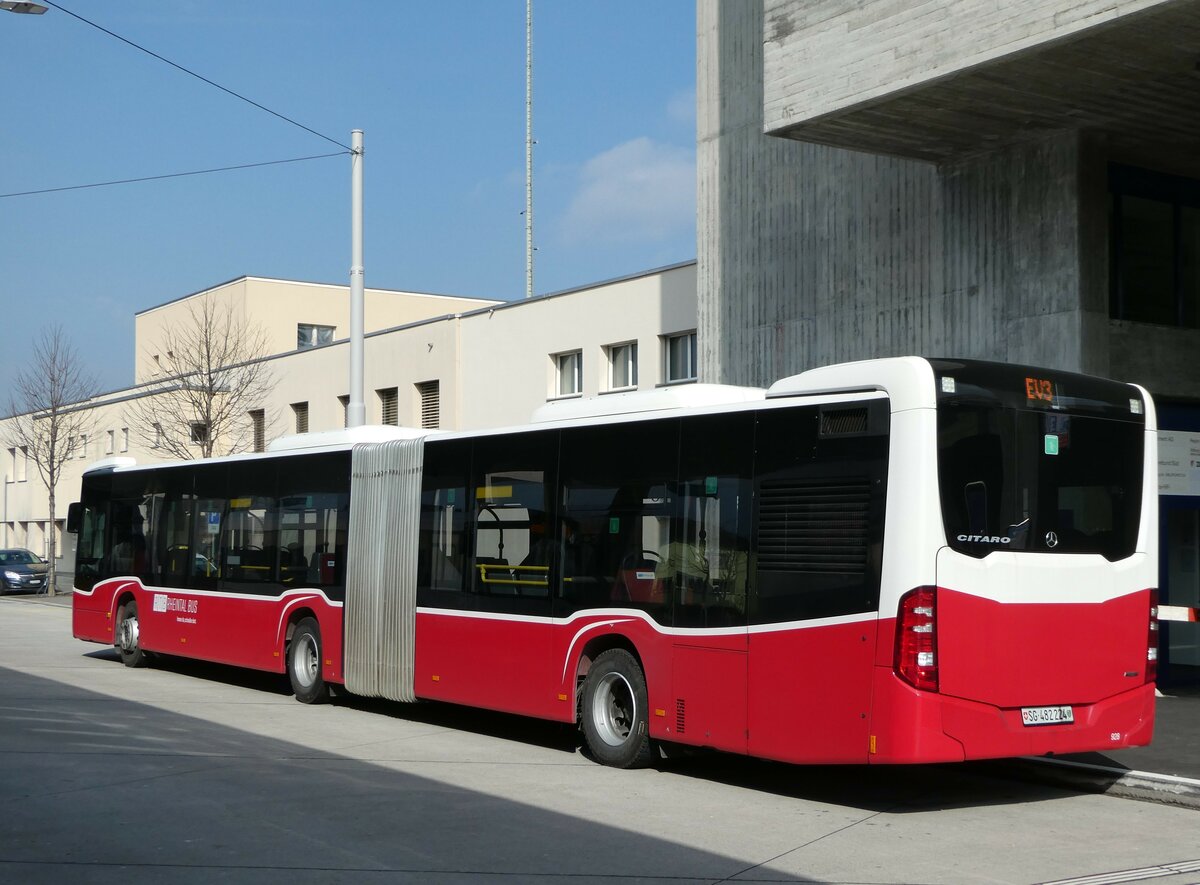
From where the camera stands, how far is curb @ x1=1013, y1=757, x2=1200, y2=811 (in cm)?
1003

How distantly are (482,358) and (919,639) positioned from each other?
2387cm

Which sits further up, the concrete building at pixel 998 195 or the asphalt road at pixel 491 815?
the concrete building at pixel 998 195

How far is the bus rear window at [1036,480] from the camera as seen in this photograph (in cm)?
923

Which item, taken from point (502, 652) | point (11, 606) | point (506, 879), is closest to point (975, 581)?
point (506, 879)

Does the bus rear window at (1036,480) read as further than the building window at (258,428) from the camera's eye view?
No

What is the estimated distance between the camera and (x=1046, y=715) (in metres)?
9.52

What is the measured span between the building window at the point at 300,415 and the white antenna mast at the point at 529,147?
7913 millimetres

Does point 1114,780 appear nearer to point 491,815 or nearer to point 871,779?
point 871,779

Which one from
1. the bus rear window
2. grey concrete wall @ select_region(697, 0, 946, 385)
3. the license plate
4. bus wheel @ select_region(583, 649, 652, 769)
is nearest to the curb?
the license plate

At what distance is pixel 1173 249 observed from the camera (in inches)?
641

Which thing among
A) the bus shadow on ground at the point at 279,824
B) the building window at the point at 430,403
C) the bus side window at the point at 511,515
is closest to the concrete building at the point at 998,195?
the bus side window at the point at 511,515

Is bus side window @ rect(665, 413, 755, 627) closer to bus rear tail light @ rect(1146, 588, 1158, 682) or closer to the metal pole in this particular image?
bus rear tail light @ rect(1146, 588, 1158, 682)

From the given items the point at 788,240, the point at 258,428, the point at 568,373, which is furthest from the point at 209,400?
the point at 788,240

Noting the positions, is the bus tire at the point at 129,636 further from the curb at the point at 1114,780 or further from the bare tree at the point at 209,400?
the bare tree at the point at 209,400
